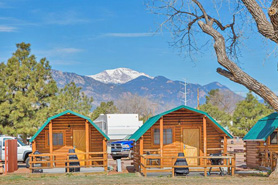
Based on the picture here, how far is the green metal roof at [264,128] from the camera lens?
83.9 feet

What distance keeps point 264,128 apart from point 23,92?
62.8 ft

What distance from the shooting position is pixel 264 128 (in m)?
27.0

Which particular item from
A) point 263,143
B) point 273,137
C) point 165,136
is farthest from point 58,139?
point 273,137

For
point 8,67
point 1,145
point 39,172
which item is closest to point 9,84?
point 8,67

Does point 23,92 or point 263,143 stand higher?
point 23,92

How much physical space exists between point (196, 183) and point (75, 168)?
8.27 meters

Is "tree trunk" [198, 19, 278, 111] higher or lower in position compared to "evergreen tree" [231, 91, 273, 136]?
higher

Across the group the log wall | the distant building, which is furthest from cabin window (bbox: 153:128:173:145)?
the distant building

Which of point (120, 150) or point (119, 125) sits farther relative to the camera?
point (119, 125)

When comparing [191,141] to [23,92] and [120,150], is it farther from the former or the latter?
[23,92]

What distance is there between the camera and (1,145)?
29.4 m

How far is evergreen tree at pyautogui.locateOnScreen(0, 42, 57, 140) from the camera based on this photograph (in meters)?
36.0

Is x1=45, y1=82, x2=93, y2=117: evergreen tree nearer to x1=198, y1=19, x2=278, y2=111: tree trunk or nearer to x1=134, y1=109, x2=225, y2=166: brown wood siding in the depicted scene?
x1=134, y1=109, x2=225, y2=166: brown wood siding

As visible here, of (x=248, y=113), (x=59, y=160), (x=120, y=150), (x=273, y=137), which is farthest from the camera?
(x=248, y=113)
